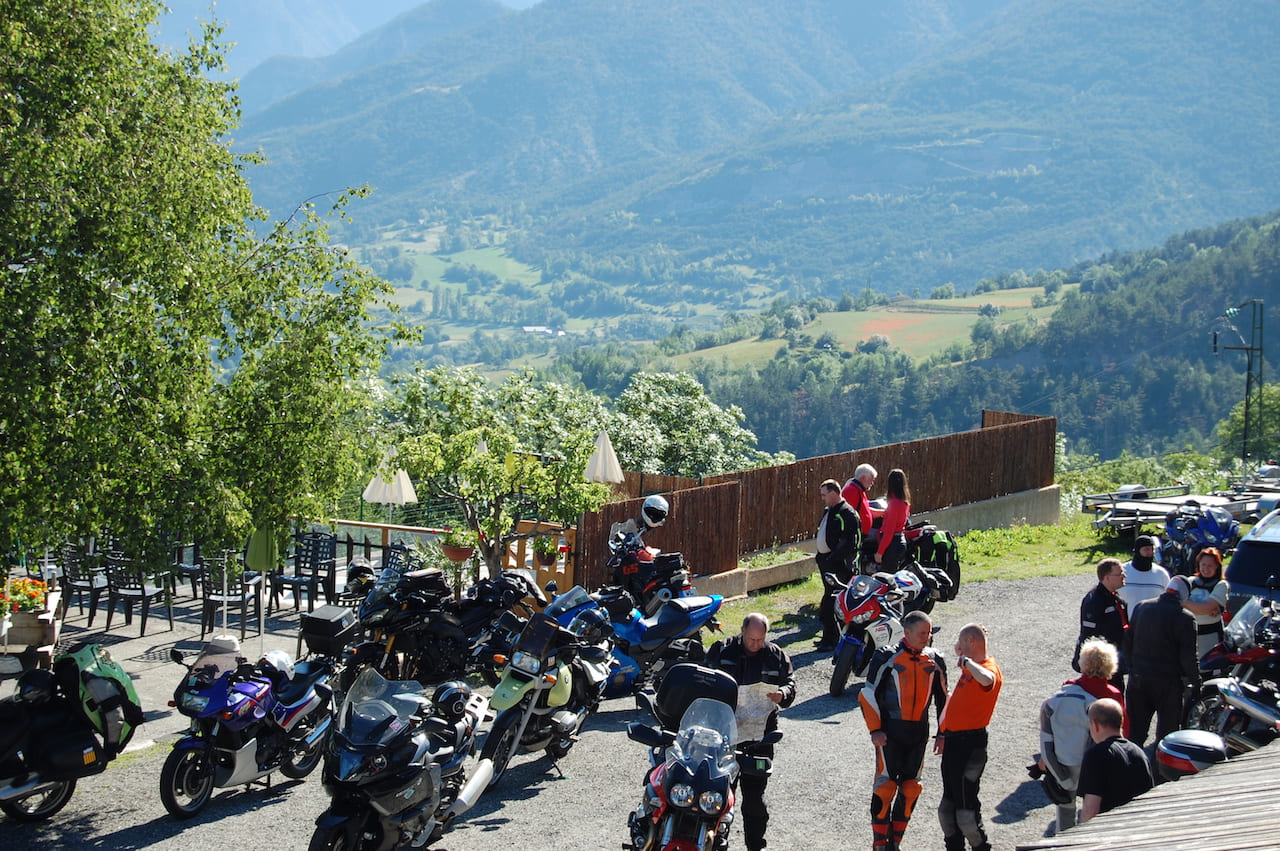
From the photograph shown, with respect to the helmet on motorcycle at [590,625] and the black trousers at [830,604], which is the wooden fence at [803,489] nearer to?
the black trousers at [830,604]

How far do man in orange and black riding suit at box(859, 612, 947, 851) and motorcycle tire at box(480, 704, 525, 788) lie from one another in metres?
2.75

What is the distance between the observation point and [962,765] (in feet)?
25.2

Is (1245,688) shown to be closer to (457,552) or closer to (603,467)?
(457,552)

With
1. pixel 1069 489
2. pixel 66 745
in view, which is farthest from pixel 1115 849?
pixel 1069 489

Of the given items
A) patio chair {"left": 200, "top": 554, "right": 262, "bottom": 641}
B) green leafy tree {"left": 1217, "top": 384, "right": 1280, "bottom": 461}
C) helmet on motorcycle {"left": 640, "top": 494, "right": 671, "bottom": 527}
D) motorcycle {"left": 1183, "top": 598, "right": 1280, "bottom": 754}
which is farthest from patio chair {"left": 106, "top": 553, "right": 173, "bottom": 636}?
green leafy tree {"left": 1217, "top": 384, "right": 1280, "bottom": 461}

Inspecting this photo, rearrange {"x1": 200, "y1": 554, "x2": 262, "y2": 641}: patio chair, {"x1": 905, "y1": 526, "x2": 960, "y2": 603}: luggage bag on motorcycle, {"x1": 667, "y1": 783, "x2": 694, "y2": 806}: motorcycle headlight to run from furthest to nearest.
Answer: {"x1": 905, "y1": 526, "x2": 960, "y2": 603}: luggage bag on motorcycle → {"x1": 200, "y1": 554, "x2": 262, "y2": 641}: patio chair → {"x1": 667, "y1": 783, "x2": 694, "y2": 806}: motorcycle headlight

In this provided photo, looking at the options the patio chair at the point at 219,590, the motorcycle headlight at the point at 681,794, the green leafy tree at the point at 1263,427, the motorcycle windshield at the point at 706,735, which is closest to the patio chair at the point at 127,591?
the patio chair at the point at 219,590

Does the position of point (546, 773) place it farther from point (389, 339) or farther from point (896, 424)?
point (896, 424)

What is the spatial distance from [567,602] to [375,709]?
2.88m

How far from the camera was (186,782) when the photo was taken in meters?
8.72

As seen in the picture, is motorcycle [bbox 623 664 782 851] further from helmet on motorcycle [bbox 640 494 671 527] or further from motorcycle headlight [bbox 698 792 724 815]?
helmet on motorcycle [bbox 640 494 671 527]

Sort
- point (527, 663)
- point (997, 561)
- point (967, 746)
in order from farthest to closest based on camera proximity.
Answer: point (997, 561)
point (527, 663)
point (967, 746)

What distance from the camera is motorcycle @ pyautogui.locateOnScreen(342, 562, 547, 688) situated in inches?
435

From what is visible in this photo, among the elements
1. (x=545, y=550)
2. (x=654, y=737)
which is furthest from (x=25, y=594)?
(x=654, y=737)
